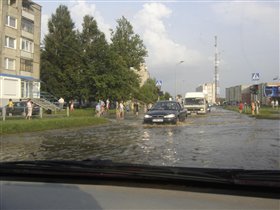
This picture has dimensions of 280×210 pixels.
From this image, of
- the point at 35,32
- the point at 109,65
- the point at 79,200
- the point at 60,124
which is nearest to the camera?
the point at 79,200

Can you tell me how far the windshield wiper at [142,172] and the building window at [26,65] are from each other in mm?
52237

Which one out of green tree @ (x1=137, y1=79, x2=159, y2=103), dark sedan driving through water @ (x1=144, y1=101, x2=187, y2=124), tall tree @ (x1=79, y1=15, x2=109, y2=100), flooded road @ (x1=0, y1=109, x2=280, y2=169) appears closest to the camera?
flooded road @ (x1=0, y1=109, x2=280, y2=169)

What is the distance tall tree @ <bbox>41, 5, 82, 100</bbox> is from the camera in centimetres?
6881

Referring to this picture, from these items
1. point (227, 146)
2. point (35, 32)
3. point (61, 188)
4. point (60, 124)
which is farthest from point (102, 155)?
point (35, 32)

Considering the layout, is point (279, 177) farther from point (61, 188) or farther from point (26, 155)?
point (26, 155)

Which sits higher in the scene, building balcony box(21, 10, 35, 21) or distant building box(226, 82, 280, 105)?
building balcony box(21, 10, 35, 21)

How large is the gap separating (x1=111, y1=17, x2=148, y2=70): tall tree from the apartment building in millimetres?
19436

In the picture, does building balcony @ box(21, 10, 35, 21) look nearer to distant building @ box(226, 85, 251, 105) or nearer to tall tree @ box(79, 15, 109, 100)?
tall tree @ box(79, 15, 109, 100)

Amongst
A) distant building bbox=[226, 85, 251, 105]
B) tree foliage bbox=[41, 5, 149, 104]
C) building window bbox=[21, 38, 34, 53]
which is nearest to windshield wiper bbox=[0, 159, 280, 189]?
building window bbox=[21, 38, 34, 53]

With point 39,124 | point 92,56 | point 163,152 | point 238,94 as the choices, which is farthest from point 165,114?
point 238,94

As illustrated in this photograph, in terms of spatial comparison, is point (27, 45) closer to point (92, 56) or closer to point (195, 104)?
point (92, 56)

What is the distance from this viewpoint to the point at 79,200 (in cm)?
290

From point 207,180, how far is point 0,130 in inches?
688

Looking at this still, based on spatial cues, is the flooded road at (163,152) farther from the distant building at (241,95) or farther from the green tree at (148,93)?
the distant building at (241,95)
